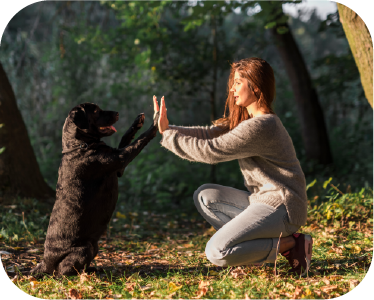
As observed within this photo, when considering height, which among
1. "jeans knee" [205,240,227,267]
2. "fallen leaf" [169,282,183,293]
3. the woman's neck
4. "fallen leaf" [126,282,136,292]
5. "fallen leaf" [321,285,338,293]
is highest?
the woman's neck

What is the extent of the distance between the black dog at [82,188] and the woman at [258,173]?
1.43 ft

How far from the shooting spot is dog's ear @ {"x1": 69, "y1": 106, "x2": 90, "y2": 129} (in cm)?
241

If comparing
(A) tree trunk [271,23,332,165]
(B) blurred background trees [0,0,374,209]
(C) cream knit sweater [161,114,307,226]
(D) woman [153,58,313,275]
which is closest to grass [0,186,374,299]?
(D) woman [153,58,313,275]

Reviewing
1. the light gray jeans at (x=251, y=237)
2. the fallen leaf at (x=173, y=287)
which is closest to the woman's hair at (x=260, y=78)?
the light gray jeans at (x=251, y=237)

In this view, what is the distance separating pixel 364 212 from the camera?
3.79 meters

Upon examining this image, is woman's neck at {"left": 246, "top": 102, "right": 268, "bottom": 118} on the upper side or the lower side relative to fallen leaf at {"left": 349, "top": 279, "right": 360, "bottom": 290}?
upper

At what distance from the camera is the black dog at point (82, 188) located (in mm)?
2391

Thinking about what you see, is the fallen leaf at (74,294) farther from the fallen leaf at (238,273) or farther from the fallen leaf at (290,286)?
the fallen leaf at (290,286)

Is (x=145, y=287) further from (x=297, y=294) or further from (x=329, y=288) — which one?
(x=329, y=288)

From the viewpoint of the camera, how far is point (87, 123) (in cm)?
243

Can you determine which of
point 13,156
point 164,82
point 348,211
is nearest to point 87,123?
point 13,156

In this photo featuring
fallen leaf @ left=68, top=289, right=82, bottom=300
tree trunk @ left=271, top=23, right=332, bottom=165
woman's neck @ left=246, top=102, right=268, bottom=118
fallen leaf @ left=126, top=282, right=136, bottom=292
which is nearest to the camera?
fallen leaf @ left=68, top=289, right=82, bottom=300

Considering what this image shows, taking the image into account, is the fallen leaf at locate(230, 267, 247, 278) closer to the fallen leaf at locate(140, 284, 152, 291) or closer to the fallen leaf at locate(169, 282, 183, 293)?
the fallen leaf at locate(169, 282, 183, 293)

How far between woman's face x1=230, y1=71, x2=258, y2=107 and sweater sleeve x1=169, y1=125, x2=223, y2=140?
0.34 m
